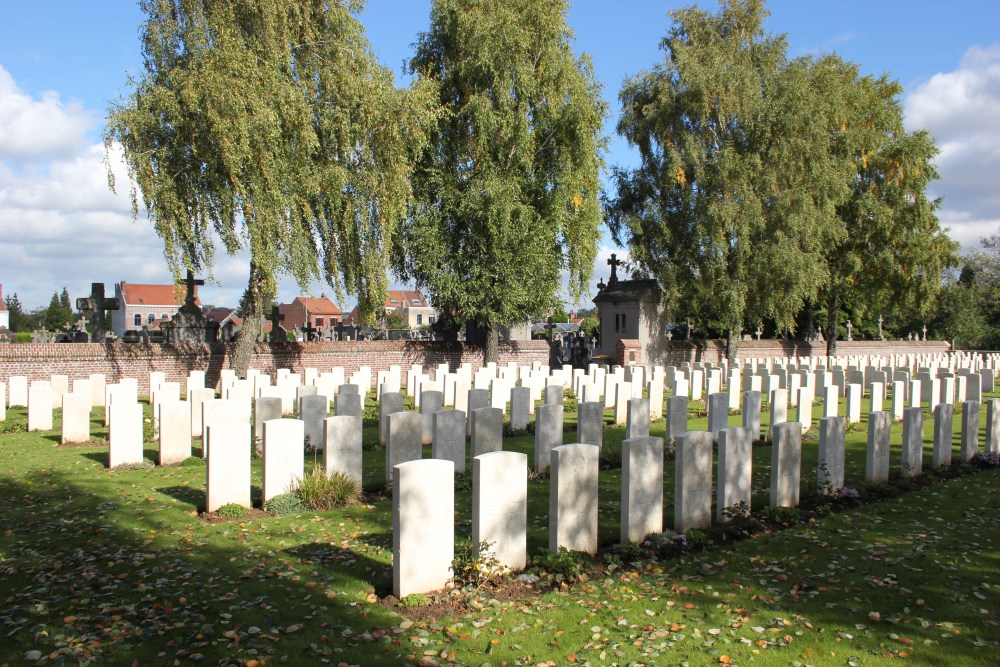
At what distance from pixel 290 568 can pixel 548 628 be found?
2.39m

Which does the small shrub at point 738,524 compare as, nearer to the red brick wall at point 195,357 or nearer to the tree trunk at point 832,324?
the red brick wall at point 195,357

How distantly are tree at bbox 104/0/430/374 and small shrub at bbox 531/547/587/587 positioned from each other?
13.6 m

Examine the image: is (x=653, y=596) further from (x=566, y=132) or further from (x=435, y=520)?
(x=566, y=132)

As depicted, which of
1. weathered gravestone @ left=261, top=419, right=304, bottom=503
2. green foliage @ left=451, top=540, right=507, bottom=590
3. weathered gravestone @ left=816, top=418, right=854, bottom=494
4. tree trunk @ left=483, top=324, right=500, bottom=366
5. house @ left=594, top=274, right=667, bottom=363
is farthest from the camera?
house @ left=594, top=274, right=667, bottom=363

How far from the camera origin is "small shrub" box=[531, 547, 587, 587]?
237 inches

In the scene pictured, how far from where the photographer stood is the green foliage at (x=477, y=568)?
5.89 metres

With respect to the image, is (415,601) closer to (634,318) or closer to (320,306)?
(634,318)

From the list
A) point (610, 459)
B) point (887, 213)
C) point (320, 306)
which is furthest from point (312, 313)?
point (610, 459)

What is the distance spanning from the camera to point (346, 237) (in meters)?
20.0

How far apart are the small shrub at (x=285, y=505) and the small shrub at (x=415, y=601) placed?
2947 mm

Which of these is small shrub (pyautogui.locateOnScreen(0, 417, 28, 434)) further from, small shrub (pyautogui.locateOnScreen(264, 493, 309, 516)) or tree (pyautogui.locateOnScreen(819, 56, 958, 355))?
tree (pyautogui.locateOnScreen(819, 56, 958, 355))

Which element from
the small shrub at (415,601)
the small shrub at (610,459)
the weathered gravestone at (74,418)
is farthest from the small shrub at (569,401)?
the small shrub at (415,601)

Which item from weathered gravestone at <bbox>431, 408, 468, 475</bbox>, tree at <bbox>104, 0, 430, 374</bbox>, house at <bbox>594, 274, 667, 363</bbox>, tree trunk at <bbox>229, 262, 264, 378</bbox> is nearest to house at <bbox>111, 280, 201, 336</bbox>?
house at <bbox>594, 274, 667, 363</bbox>

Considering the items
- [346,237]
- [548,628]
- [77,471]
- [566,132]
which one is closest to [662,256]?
[566,132]
